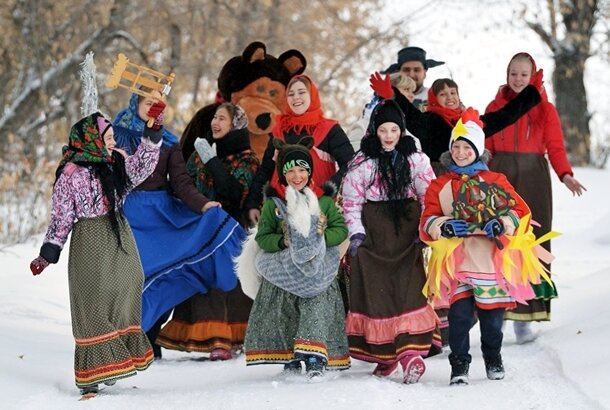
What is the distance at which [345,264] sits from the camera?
7.59 m

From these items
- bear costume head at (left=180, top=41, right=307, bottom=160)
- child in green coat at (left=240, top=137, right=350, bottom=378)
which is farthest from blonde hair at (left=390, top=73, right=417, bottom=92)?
Result: child in green coat at (left=240, top=137, right=350, bottom=378)

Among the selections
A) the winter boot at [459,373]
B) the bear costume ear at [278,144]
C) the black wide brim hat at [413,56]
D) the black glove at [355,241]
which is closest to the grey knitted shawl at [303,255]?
the black glove at [355,241]

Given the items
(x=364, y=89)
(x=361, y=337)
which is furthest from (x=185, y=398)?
(x=364, y=89)

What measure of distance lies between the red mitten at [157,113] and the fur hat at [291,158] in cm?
73

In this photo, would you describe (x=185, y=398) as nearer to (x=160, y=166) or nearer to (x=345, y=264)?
(x=345, y=264)

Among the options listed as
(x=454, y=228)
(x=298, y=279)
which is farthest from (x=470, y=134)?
(x=298, y=279)

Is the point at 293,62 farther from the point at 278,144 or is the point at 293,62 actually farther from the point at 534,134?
the point at 278,144

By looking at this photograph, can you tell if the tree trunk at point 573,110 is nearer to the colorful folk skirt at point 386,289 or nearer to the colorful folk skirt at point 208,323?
the colorful folk skirt at point 208,323

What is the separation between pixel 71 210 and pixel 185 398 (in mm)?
1205

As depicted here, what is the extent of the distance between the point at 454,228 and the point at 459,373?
0.80 meters

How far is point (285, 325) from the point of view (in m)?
7.34

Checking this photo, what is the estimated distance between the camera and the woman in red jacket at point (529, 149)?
8.76 m

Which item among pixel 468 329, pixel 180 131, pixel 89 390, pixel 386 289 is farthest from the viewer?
pixel 180 131

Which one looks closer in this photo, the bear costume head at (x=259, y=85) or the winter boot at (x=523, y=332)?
the winter boot at (x=523, y=332)
